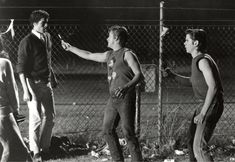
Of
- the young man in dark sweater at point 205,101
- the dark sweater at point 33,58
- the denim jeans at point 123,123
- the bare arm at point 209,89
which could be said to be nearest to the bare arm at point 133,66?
the denim jeans at point 123,123

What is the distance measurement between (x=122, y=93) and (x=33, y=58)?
4.61 ft

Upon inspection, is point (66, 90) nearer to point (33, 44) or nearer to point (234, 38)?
point (33, 44)

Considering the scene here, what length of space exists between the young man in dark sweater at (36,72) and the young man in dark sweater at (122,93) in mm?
1001

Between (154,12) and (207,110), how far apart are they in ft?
69.7

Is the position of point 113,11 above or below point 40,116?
above

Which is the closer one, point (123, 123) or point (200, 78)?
point (200, 78)

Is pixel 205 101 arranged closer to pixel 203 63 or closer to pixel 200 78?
pixel 200 78

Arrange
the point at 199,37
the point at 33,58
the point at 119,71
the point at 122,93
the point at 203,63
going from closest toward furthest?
the point at 203,63
the point at 199,37
the point at 122,93
the point at 119,71
the point at 33,58

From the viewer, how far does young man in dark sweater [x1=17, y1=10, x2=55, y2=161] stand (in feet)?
19.8

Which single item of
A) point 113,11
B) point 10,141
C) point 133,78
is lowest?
point 10,141

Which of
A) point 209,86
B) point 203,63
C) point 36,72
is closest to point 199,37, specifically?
point 203,63

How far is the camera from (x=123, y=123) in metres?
5.54

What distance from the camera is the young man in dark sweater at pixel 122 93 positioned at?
5.50 meters

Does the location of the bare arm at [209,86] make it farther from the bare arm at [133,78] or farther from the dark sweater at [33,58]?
the dark sweater at [33,58]
